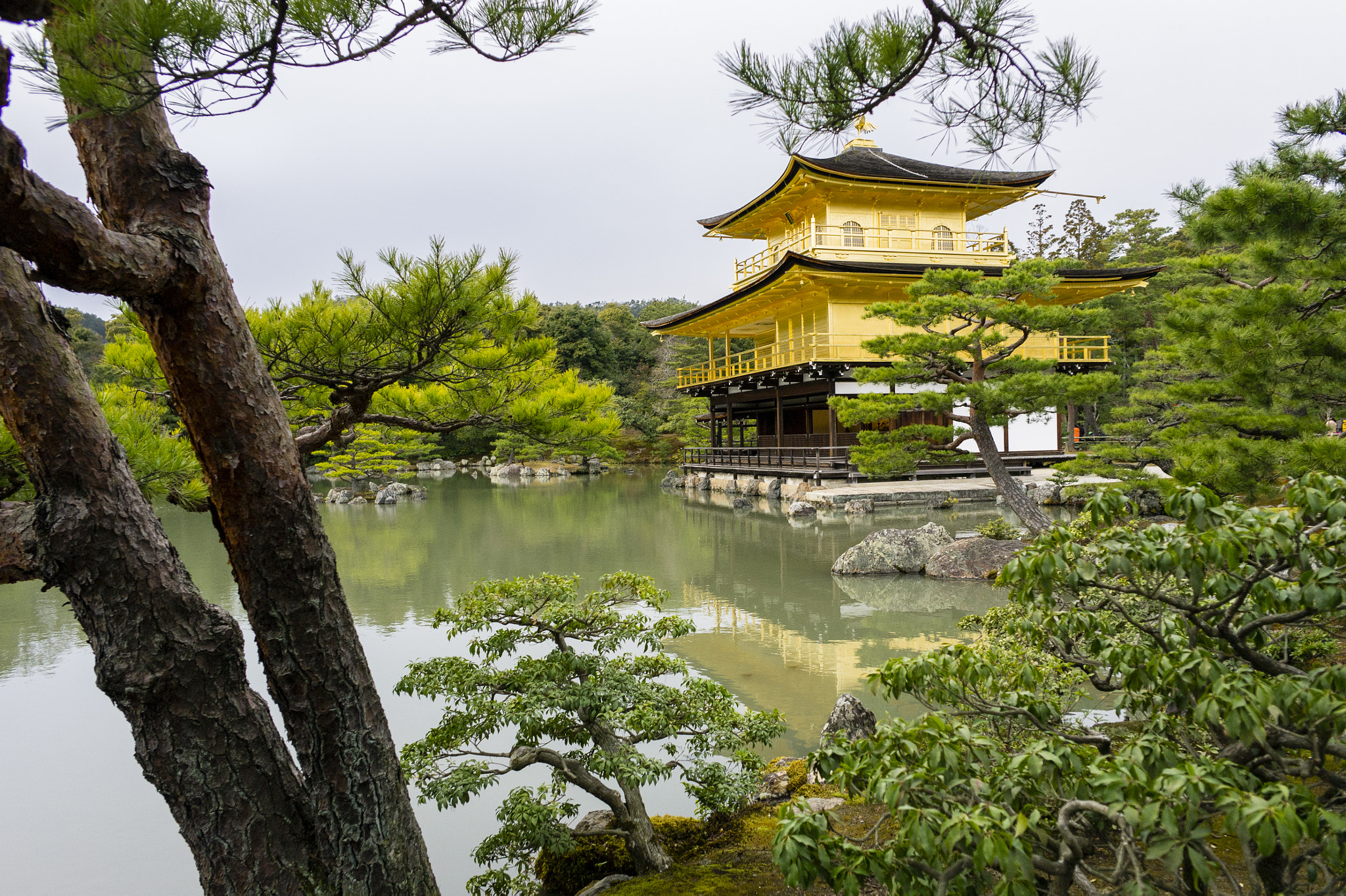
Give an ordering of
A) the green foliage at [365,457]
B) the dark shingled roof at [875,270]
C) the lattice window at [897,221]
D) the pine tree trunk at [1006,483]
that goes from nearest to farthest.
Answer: the pine tree trunk at [1006,483], the dark shingled roof at [875,270], the lattice window at [897,221], the green foliage at [365,457]

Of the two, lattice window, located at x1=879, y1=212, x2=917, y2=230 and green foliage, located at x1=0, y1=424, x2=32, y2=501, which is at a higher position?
lattice window, located at x1=879, y1=212, x2=917, y2=230

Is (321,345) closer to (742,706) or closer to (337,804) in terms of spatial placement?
(337,804)

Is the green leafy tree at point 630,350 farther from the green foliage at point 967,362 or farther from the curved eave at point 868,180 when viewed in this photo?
the green foliage at point 967,362

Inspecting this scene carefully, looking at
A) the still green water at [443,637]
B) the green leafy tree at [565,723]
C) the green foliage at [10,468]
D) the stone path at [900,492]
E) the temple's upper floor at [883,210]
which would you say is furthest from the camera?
the temple's upper floor at [883,210]

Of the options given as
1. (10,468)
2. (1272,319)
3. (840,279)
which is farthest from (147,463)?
(840,279)

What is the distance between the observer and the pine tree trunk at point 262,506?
5.06 feet

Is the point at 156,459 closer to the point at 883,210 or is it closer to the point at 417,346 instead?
the point at 417,346

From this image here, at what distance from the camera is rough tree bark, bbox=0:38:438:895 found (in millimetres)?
1519

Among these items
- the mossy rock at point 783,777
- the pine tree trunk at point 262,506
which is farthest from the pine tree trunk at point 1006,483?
the pine tree trunk at point 262,506

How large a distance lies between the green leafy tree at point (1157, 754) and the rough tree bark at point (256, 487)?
1.09 m

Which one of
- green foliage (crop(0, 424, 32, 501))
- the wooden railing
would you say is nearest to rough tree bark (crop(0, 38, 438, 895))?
green foliage (crop(0, 424, 32, 501))

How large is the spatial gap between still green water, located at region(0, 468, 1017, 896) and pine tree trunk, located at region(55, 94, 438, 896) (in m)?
1.07

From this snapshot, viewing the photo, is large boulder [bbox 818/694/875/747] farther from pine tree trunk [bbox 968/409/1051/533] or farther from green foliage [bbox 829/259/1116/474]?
green foliage [bbox 829/259/1116/474]

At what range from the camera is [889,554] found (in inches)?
284
